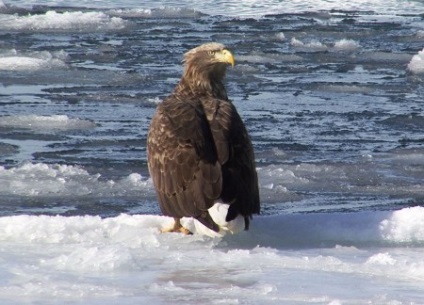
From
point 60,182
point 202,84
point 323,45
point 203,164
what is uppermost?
point 202,84

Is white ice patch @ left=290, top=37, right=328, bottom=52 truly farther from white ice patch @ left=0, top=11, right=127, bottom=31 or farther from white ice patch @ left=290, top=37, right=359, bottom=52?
white ice patch @ left=0, top=11, right=127, bottom=31

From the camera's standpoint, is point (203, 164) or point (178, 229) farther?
point (178, 229)

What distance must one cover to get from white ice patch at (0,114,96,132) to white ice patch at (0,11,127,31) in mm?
6790

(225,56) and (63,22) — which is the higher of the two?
(225,56)

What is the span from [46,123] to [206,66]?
3725 mm

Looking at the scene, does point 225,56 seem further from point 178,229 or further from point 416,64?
point 416,64

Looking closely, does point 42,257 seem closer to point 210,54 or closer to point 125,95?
point 210,54

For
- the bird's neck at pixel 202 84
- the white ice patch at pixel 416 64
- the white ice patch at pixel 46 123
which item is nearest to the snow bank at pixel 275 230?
the bird's neck at pixel 202 84

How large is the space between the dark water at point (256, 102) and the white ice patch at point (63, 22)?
54 mm

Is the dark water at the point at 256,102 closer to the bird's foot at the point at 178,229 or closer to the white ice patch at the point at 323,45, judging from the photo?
the white ice patch at the point at 323,45

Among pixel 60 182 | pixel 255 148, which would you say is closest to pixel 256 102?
pixel 255 148

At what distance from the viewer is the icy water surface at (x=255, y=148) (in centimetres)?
446

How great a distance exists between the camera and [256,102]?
36.7 feet

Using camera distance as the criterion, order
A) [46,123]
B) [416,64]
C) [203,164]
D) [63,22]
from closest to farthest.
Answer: [203,164], [46,123], [416,64], [63,22]
